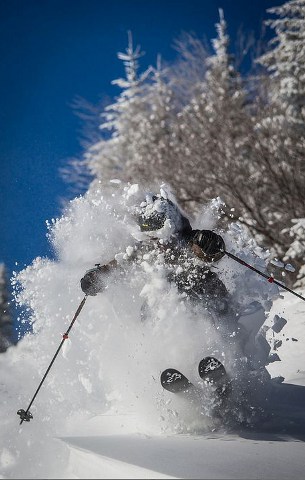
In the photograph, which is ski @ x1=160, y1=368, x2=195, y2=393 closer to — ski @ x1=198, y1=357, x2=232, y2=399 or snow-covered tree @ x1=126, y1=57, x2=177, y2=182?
ski @ x1=198, y1=357, x2=232, y2=399

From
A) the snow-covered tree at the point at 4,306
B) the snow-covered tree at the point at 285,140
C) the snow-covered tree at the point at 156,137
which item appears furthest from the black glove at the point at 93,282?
the snow-covered tree at the point at 4,306

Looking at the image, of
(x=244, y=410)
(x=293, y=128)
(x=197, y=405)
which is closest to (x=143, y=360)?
(x=197, y=405)

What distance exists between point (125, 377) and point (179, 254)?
1.19 metres

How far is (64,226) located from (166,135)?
14774 mm

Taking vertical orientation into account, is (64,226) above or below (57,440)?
above

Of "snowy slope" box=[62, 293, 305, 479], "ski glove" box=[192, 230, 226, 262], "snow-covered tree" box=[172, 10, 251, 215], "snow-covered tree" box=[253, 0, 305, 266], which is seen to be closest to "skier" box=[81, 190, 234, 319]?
"ski glove" box=[192, 230, 226, 262]

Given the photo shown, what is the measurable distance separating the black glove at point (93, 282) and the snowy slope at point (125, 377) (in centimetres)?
14

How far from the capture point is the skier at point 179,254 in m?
3.43

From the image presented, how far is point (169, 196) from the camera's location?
3941 millimetres

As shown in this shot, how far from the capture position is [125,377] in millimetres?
3627

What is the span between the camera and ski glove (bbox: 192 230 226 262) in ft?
11.2

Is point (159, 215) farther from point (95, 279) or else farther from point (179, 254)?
point (95, 279)

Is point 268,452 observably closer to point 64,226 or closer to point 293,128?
point 64,226

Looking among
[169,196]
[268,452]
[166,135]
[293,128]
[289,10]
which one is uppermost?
[166,135]
